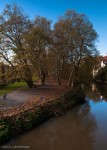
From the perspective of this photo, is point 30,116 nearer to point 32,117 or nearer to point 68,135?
point 32,117

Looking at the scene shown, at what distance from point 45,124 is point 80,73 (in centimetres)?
1955

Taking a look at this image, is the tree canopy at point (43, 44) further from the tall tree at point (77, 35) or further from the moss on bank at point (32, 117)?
the moss on bank at point (32, 117)

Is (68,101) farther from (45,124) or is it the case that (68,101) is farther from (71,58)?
(71,58)

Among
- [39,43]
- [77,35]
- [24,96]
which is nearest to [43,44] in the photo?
[39,43]

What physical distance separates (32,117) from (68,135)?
328cm

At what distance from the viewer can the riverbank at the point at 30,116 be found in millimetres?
13741

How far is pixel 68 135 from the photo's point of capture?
48.8ft

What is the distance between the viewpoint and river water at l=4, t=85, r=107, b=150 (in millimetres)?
12905

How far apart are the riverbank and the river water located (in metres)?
0.49

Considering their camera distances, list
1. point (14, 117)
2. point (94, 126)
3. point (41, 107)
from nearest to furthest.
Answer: point (14, 117)
point (94, 126)
point (41, 107)

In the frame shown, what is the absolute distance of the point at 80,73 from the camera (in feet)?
116

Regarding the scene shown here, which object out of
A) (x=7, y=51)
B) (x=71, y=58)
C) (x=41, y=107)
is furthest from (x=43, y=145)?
(x=71, y=58)

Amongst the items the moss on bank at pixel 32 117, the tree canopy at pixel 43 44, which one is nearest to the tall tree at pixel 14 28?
the tree canopy at pixel 43 44

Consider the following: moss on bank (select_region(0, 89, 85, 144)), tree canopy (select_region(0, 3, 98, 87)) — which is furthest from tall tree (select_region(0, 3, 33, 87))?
moss on bank (select_region(0, 89, 85, 144))
